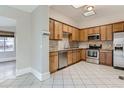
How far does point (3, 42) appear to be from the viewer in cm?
745

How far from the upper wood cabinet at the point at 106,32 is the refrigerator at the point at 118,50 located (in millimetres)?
540

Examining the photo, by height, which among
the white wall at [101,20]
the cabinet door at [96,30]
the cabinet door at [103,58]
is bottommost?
the cabinet door at [103,58]

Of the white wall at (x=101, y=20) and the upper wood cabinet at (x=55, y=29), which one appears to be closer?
the upper wood cabinet at (x=55, y=29)

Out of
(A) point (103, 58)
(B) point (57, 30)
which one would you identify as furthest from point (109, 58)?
(B) point (57, 30)

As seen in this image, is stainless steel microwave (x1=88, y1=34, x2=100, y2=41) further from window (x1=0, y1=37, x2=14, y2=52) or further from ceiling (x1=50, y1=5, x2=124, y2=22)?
window (x1=0, y1=37, x2=14, y2=52)

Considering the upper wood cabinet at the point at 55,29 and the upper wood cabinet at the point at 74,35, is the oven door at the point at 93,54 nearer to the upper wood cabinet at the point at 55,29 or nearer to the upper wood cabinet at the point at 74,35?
the upper wood cabinet at the point at 74,35

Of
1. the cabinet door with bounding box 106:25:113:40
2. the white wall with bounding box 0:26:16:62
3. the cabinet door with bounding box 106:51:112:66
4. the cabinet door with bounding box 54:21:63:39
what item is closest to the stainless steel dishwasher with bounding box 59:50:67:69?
the cabinet door with bounding box 54:21:63:39

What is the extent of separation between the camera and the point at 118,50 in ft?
16.4

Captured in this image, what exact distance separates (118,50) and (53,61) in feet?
10.3

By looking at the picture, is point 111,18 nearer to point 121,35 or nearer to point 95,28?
point 95,28

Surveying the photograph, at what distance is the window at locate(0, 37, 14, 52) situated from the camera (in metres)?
7.36

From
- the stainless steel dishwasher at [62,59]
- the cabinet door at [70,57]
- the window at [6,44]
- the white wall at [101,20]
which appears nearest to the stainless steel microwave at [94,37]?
the white wall at [101,20]

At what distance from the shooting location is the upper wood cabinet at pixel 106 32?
5.72m

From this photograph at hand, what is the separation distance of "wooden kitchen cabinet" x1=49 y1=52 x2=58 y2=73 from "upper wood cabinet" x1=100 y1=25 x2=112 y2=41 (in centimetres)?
316
